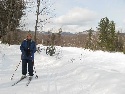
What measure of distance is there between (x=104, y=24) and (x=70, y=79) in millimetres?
56354

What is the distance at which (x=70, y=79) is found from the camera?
1138cm

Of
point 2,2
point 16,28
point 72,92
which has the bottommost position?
point 72,92

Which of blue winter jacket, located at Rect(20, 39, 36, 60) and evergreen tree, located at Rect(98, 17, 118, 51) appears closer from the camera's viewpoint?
blue winter jacket, located at Rect(20, 39, 36, 60)

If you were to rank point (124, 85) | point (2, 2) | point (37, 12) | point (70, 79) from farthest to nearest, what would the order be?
point (2, 2) → point (37, 12) → point (70, 79) → point (124, 85)

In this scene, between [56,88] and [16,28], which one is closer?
[56,88]

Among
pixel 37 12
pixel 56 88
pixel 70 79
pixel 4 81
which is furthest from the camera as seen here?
pixel 37 12

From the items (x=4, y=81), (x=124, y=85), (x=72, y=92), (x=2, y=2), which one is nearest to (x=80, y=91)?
(x=72, y=92)

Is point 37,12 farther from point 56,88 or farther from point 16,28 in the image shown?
point 56,88

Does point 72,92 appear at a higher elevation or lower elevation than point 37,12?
lower

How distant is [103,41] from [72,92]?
57.9m

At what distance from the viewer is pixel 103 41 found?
65.7m

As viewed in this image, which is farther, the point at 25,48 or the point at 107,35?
the point at 107,35

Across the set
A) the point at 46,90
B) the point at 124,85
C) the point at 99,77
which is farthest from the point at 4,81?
the point at 124,85

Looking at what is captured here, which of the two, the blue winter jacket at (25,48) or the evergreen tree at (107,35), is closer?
the blue winter jacket at (25,48)
